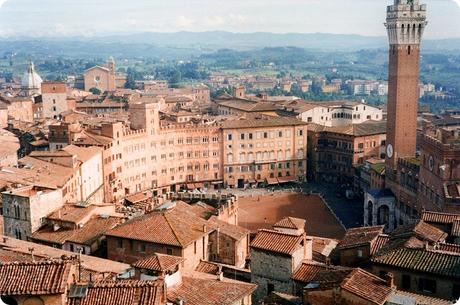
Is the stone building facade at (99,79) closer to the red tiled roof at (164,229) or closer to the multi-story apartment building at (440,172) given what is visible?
the multi-story apartment building at (440,172)

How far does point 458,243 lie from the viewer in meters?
32.2

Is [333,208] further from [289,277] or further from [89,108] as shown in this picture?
[89,108]

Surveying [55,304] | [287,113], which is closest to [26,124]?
[287,113]

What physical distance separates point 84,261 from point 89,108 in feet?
283

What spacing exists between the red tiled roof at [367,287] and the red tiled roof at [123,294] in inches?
315

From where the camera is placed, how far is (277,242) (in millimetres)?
28422

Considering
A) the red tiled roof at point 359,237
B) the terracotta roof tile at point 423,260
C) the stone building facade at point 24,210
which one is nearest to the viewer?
the terracotta roof tile at point 423,260

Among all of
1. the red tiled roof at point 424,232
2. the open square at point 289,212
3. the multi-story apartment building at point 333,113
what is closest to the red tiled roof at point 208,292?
the red tiled roof at point 424,232

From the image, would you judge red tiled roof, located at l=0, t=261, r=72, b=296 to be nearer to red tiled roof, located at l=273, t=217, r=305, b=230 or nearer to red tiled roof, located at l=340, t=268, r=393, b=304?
red tiled roof, located at l=340, t=268, r=393, b=304

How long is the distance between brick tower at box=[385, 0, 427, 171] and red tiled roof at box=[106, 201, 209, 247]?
35.1 metres

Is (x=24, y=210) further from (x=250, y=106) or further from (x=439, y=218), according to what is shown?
(x=250, y=106)

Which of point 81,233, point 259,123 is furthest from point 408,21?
point 81,233

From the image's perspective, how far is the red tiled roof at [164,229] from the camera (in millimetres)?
34062

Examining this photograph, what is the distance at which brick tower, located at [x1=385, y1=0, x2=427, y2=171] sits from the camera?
65.6 metres
